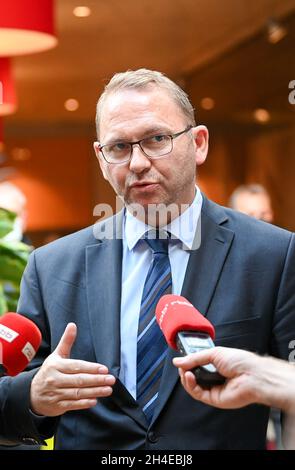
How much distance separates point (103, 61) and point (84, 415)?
8367 mm

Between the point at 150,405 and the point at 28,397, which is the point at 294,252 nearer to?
the point at 150,405

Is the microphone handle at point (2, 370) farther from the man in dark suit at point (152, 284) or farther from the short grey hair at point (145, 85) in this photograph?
the short grey hair at point (145, 85)

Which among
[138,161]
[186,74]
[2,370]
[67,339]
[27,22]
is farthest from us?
[186,74]

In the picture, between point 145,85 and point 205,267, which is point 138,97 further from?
point 205,267

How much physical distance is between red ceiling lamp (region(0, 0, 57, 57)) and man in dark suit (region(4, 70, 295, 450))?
10.1 feet

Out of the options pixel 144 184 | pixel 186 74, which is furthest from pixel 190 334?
pixel 186 74

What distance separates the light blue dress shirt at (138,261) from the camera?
2.22 meters

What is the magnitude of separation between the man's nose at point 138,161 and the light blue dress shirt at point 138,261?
0.17 meters

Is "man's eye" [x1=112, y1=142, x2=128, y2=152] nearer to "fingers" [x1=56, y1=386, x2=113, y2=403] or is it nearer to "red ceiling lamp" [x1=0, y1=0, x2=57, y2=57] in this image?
"fingers" [x1=56, y1=386, x2=113, y2=403]

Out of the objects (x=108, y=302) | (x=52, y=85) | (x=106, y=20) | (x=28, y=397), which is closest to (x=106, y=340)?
(x=108, y=302)

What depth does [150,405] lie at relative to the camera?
2162 millimetres

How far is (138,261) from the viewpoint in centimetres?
231

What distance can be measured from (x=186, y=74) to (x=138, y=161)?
8390 millimetres

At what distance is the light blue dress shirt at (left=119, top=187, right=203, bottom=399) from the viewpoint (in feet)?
7.29
